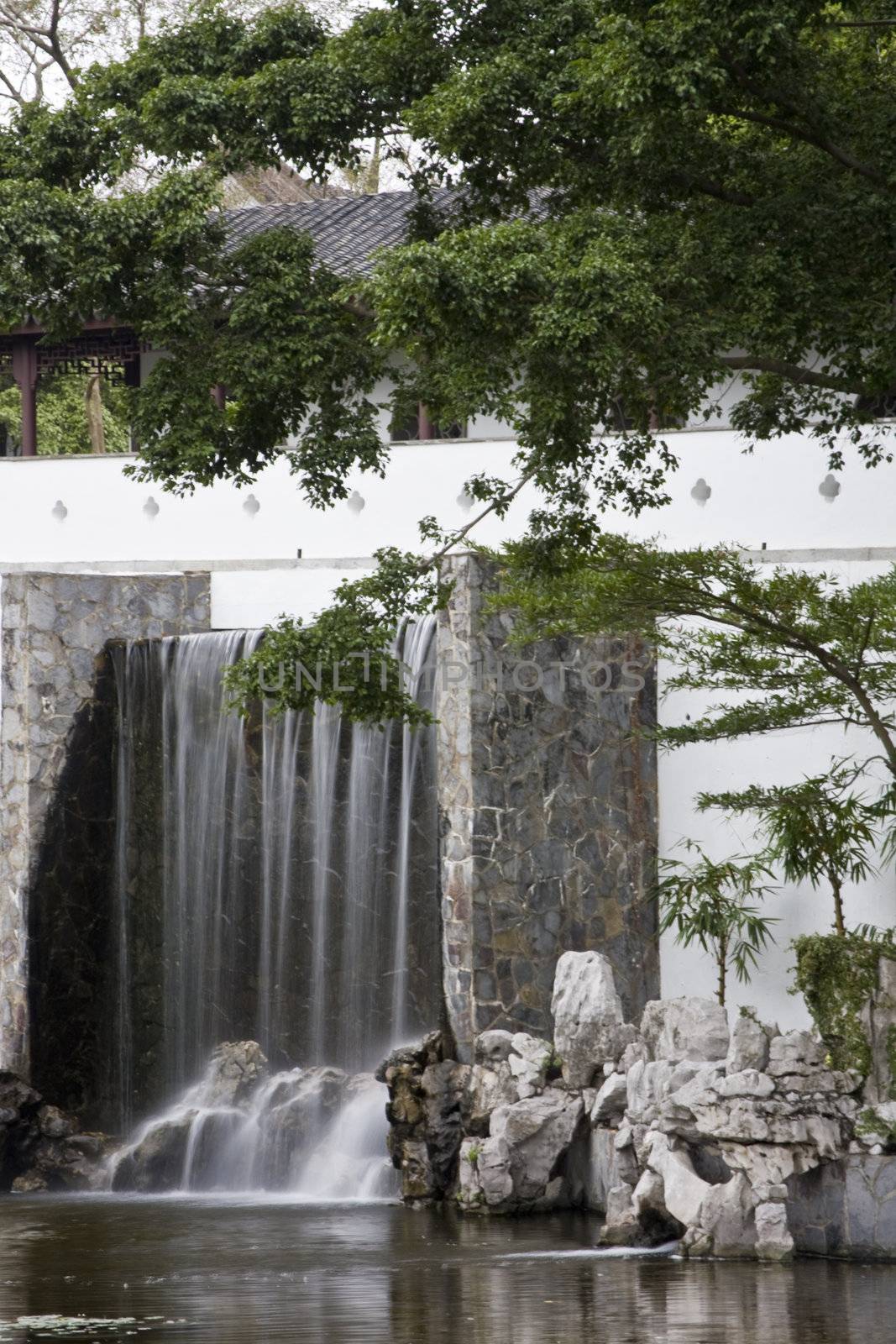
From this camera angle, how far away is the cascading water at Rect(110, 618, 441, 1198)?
15305 millimetres

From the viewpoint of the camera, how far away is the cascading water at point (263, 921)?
50.2 feet

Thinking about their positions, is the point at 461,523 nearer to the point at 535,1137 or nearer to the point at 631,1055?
the point at 631,1055

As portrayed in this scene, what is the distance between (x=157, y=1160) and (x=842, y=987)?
6.19 m

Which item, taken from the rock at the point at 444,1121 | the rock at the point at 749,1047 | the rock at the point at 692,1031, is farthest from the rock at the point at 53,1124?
the rock at the point at 749,1047

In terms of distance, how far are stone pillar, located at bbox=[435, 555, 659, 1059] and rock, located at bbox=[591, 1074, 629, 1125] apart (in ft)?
5.50

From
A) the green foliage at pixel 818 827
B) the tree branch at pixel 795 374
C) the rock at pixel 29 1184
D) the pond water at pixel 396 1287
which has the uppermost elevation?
the tree branch at pixel 795 374

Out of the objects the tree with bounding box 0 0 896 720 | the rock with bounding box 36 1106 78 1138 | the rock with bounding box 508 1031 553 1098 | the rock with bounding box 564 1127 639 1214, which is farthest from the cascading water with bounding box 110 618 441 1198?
the tree with bounding box 0 0 896 720

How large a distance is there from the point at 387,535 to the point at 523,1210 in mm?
6459

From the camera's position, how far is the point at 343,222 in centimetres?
2162

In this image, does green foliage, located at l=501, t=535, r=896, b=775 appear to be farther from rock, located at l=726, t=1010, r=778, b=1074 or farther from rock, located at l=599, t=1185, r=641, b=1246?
rock, located at l=599, t=1185, r=641, b=1246

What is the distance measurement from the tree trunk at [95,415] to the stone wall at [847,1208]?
1833 centimetres

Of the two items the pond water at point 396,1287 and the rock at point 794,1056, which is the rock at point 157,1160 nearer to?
the pond water at point 396,1287

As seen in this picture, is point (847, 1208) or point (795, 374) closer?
point (847, 1208)

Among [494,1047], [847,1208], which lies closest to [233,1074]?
[494,1047]
